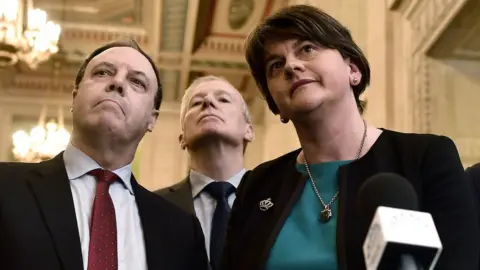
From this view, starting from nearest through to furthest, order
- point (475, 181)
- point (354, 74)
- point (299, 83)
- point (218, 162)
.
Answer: point (475, 181), point (299, 83), point (354, 74), point (218, 162)

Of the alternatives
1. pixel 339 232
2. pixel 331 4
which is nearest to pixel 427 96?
pixel 331 4

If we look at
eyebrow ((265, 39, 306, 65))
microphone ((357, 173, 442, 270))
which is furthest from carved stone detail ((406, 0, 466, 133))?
microphone ((357, 173, 442, 270))

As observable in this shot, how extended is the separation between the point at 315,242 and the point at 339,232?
0.08 meters

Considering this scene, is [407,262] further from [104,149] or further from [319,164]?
[104,149]

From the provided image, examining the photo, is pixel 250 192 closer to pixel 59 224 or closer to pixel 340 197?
pixel 340 197

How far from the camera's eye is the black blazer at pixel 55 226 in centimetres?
167

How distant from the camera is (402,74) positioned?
164 inches

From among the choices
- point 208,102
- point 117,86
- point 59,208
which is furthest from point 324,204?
point 208,102

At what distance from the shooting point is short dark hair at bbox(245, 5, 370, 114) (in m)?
1.69

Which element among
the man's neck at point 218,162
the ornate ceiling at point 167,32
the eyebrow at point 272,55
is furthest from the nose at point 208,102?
the ornate ceiling at point 167,32

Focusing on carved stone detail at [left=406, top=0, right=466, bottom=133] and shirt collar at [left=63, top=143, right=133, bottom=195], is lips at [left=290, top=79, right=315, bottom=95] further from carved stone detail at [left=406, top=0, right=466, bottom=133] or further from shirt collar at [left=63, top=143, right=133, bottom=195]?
carved stone detail at [left=406, top=0, right=466, bottom=133]

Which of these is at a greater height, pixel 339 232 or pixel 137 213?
pixel 339 232

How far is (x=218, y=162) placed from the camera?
2.75m

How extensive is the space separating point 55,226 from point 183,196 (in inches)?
35.3
